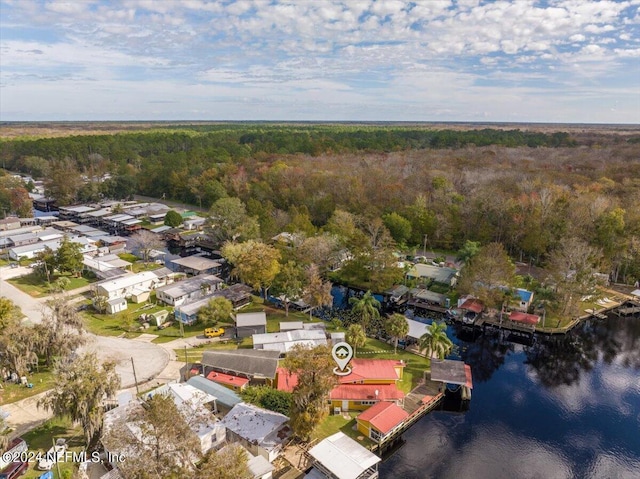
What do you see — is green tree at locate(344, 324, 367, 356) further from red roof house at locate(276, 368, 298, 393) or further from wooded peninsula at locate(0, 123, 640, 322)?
wooded peninsula at locate(0, 123, 640, 322)

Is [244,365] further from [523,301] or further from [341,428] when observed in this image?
[523,301]

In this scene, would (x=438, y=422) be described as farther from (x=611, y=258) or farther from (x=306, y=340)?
(x=611, y=258)

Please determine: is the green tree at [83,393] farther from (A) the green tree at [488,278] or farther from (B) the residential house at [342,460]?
(A) the green tree at [488,278]

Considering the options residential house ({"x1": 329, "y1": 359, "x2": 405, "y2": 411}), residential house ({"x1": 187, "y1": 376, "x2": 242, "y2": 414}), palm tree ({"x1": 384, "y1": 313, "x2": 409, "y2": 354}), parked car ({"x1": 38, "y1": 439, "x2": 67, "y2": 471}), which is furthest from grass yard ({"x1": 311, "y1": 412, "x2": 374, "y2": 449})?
parked car ({"x1": 38, "y1": 439, "x2": 67, "y2": 471})

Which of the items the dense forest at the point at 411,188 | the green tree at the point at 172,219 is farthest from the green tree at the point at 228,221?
the green tree at the point at 172,219

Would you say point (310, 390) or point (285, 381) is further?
point (285, 381)

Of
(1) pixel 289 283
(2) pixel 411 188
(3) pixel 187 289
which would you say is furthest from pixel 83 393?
(2) pixel 411 188
